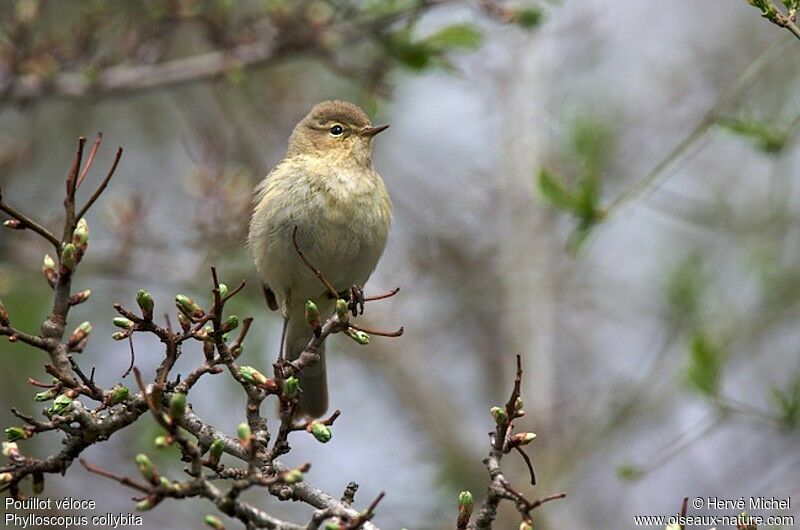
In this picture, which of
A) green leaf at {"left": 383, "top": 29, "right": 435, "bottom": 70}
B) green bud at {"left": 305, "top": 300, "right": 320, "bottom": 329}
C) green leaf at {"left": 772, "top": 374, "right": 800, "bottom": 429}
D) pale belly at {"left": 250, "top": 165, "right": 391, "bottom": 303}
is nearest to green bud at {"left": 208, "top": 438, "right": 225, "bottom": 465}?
green bud at {"left": 305, "top": 300, "right": 320, "bottom": 329}

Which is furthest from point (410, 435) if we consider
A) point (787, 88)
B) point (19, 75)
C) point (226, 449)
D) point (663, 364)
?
point (226, 449)

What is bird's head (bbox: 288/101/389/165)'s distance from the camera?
5773mm

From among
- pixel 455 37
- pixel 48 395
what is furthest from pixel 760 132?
pixel 48 395

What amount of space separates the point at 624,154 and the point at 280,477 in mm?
6709

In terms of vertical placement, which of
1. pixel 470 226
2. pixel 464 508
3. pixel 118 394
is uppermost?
pixel 470 226

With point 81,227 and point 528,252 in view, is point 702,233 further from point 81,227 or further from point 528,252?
point 81,227

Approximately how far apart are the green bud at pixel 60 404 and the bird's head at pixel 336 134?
9.43 ft

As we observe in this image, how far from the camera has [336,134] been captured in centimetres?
600

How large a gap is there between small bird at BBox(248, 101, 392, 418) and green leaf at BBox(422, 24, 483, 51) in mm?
731

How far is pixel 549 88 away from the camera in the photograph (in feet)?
30.1

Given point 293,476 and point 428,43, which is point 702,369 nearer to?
point 428,43

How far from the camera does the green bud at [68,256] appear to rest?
9.59 ft

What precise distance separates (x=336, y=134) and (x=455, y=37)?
38.1 inches

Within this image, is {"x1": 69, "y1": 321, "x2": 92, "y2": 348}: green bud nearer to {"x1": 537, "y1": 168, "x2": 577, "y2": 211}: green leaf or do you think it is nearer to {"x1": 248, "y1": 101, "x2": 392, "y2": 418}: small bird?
{"x1": 248, "y1": 101, "x2": 392, "y2": 418}: small bird
